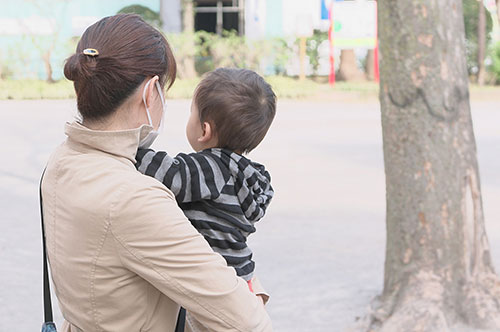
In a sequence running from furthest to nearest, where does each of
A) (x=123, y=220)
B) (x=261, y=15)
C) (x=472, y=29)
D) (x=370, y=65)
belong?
(x=472, y=29)
(x=261, y=15)
(x=370, y=65)
(x=123, y=220)

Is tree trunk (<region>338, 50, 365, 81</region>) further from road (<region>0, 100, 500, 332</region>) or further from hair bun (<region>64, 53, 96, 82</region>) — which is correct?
hair bun (<region>64, 53, 96, 82</region>)

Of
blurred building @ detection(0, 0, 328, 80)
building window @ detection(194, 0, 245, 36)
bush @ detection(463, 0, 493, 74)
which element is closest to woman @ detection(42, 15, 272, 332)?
blurred building @ detection(0, 0, 328, 80)

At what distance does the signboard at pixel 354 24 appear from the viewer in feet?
73.0

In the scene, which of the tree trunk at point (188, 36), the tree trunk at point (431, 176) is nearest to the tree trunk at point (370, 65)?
the tree trunk at point (188, 36)

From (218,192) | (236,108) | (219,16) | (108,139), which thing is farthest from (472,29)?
(108,139)

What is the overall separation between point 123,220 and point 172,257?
0.35ft

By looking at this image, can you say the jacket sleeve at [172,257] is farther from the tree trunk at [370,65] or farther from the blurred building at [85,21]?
the tree trunk at [370,65]

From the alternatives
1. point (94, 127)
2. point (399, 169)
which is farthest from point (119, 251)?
point (399, 169)

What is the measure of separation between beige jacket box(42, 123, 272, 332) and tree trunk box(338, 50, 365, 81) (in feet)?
78.1

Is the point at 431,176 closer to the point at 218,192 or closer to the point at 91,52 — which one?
the point at 218,192

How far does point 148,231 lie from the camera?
4.45ft

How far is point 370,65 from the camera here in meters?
25.9

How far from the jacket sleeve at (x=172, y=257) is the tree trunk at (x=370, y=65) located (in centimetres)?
2431

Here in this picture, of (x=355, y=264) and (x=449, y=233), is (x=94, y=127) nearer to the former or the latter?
(x=449, y=233)
